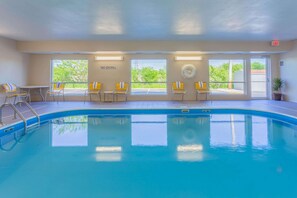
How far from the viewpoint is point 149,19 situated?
527 cm

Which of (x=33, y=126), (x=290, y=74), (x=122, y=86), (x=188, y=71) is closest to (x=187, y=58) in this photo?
(x=188, y=71)

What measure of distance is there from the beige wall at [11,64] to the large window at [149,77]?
4.20 m

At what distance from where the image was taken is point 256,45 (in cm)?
820

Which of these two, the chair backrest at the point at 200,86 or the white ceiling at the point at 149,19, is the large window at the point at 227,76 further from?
the white ceiling at the point at 149,19

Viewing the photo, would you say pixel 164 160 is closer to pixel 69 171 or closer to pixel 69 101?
pixel 69 171

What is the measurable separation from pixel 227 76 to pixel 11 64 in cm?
829

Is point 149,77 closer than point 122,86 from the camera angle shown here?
No

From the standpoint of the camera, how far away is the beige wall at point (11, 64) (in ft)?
23.7

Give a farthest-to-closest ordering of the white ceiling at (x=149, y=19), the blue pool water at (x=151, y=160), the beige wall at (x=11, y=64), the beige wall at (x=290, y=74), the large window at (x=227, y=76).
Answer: the large window at (x=227, y=76)
the beige wall at (x=290, y=74)
the beige wall at (x=11, y=64)
the white ceiling at (x=149, y=19)
the blue pool water at (x=151, y=160)

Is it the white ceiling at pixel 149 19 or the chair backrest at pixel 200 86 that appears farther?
Result: the chair backrest at pixel 200 86

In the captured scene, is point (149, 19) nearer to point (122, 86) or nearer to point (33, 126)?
point (33, 126)

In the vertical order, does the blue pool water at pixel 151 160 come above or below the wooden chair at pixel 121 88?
below

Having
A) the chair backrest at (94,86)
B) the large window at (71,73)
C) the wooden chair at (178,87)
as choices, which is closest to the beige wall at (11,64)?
the large window at (71,73)

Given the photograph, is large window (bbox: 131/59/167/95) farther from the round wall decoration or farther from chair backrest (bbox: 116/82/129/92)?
the round wall decoration
